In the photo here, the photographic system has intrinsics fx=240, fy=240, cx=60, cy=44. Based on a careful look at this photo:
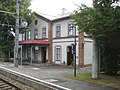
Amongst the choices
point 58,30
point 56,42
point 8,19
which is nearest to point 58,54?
point 56,42

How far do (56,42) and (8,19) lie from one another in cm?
780

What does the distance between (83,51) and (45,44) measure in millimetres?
6773

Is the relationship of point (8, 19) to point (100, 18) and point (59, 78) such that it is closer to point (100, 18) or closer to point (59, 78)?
point (59, 78)

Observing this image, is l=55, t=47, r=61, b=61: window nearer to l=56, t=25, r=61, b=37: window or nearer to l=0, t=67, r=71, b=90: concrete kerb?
l=56, t=25, r=61, b=37: window

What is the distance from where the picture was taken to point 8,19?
33750 mm

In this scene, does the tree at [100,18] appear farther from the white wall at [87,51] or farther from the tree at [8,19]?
the tree at [8,19]

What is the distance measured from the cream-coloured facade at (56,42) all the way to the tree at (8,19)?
190 centimetres

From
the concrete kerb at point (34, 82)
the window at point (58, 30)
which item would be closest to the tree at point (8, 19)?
the window at point (58, 30)

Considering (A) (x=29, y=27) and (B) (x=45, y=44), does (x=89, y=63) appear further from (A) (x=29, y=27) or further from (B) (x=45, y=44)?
(A) (x=29, y=27)

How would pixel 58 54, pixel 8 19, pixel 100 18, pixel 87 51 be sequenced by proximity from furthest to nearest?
pixel 8 19
pixel 58 54
pixel 87 51
pixel 100 18

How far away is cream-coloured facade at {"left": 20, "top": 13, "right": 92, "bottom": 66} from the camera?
2784cm

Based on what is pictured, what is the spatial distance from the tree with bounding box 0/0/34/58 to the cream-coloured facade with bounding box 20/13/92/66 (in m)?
1.90

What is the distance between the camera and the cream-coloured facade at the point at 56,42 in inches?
1096

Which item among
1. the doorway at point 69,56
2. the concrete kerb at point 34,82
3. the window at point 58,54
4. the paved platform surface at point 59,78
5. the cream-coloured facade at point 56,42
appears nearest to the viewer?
the concrete kerb at point 34,82
